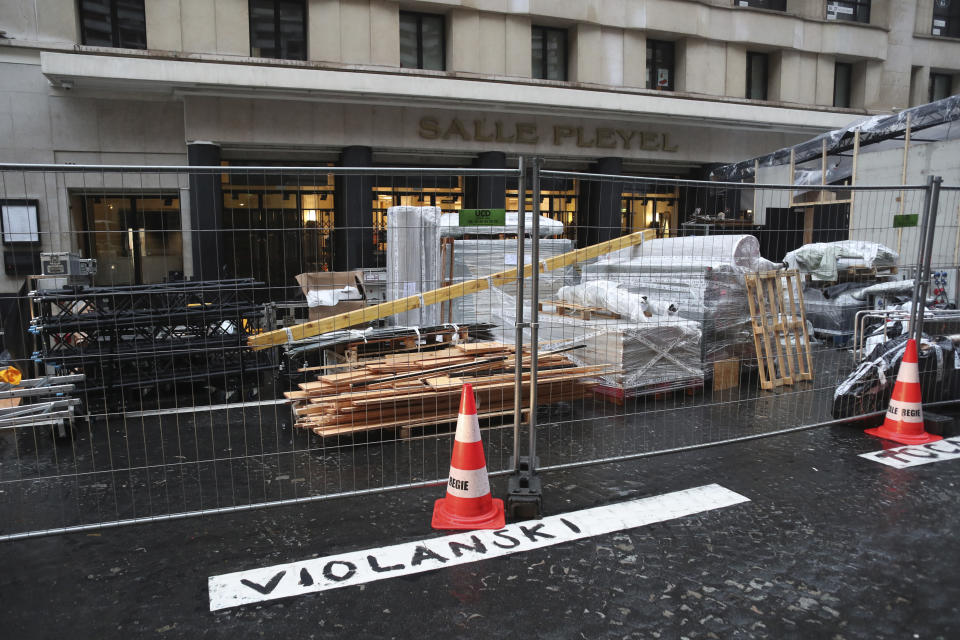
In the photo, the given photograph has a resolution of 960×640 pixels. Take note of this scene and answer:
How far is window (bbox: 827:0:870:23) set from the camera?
2088 cm

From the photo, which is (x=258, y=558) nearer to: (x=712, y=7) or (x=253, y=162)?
(x=253, y=162)

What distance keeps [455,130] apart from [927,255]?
13081 millimetres

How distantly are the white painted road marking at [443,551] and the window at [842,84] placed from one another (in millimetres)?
22280

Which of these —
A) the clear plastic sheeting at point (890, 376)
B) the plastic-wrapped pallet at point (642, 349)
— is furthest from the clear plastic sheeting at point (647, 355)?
the clear plastic sheeting at point (890, 376)

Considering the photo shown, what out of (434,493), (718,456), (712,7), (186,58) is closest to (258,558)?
(434,493)

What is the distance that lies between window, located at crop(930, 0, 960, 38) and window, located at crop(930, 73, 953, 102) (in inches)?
62.0

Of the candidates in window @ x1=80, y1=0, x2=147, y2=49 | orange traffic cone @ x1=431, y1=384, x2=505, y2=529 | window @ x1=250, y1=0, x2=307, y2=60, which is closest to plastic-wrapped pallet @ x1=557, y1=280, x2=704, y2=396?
orange traffic cone @ x1=431, y1=384, x2=505, y2=529

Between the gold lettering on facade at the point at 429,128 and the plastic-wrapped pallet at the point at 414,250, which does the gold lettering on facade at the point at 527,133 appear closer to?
the gold lettering on facade at the point at 429,128

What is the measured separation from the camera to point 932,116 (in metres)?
12.4

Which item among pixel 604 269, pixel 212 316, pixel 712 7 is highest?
pixel 712 7

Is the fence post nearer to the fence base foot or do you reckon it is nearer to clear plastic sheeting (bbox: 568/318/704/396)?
the fence base foot

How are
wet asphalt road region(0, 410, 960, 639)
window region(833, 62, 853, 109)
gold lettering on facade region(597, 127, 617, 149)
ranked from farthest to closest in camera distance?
window region(833, 62, 853, 109)
gold lettering on facade region(597, 127, 617, 149)
wet asphalt road region(0, 410, 960, 639)

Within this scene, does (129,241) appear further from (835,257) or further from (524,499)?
(835,257)

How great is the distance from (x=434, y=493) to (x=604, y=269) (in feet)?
16.7
